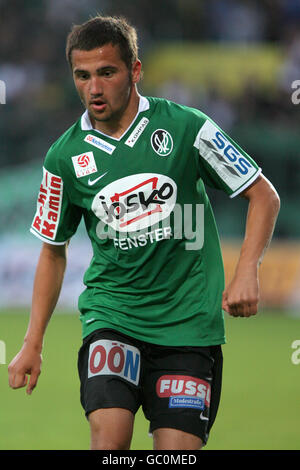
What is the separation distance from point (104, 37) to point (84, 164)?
0.54m

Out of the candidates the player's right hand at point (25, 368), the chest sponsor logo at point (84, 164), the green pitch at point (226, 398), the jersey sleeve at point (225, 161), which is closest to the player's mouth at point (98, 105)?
the chest sponsor logo at point (84, 164)

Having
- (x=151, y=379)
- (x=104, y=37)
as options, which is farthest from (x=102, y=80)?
(x=151, y=379)

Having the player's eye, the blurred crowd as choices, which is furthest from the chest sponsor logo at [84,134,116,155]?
the blurred crowd

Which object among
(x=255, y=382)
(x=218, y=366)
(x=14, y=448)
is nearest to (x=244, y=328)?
(x=255, y=382)

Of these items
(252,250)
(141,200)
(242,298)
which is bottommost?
(242,298)

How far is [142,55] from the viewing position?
17.1m

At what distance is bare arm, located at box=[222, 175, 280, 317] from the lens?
344 centimetres

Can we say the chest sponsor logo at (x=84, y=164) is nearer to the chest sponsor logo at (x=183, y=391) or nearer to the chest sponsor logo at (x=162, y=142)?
the chest sponsor logo at (x=162, y=142)

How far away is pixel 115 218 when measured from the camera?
12.7 feet

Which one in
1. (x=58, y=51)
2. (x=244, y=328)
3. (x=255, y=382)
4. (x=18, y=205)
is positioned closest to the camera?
(x=255, y=382)

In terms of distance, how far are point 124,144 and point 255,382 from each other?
5140 millimetres

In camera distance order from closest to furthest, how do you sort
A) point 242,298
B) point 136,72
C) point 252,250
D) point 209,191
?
point 242,298 < point 252,250 < point 136,72 < point 209,191

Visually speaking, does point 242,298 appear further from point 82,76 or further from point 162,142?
point 82,76

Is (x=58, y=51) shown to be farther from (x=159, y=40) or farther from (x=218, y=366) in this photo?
(x=218, y=366)
